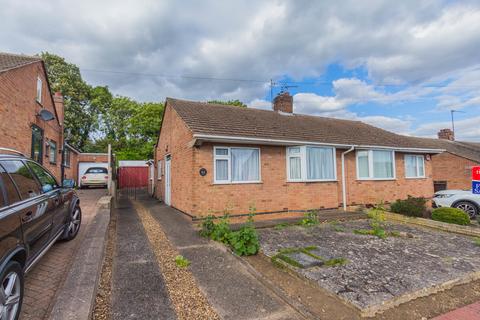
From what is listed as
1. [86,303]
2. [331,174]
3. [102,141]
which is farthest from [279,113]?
[102,141]

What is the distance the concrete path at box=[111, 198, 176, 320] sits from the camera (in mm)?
2924

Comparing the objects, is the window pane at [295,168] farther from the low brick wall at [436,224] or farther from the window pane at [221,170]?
the low brick wall at [436,224]

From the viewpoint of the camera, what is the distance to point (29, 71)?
934 centimetres

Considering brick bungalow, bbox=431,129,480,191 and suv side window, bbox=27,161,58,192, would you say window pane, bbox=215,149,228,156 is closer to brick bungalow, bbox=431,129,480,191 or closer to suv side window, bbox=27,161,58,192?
suv side window, bbox=27,161,58,192

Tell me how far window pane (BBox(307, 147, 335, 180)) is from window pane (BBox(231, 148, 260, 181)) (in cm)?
219

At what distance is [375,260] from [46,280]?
5.33 metres

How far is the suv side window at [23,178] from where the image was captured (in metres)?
2.89

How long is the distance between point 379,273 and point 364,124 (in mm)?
13348

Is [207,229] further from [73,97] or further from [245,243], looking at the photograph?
[73,97]

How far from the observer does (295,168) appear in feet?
30.5

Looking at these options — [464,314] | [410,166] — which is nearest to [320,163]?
[410,166]

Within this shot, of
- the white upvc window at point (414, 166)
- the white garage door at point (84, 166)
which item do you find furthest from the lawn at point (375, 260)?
the white garage door at point (84, 166)

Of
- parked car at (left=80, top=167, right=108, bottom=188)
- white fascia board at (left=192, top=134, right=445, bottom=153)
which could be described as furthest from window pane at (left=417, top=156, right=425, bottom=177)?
parked car at (left=80, top=167, right=108, bottom=188)

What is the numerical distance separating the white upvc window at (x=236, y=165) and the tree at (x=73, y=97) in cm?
2625
